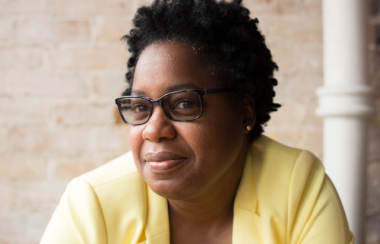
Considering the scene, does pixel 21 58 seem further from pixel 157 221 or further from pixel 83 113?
pixel 157 221

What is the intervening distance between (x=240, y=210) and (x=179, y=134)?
0.43 metres

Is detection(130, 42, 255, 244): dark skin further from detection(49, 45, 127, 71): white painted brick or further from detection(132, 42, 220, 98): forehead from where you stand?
detection(49, 45, 127, 71): white painted brick

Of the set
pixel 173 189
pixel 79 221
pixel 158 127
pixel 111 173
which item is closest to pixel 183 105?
pixel 158 127

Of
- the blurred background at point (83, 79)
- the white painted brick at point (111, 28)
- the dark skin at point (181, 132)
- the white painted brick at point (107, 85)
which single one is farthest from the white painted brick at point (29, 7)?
the dark skin at point (181, 132)

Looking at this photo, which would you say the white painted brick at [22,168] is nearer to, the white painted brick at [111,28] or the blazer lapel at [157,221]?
the white painted brick at [111,28]

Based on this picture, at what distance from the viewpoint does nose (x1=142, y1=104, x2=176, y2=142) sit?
1.09m

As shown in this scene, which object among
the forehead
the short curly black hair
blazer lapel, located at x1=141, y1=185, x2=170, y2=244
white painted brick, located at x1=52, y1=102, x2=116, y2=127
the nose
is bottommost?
blazer lapel, located at x1=141, y1=185, x2=170, y2=244

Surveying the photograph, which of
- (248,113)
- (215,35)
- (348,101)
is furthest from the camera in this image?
(348,101)

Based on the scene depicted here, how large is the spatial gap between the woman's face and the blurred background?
0.84 meters

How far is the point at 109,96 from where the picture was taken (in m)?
1.95

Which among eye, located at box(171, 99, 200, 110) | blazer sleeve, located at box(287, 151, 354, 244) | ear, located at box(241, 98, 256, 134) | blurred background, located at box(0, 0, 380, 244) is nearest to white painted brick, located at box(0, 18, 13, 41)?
blurred background, located at box(0, 0, 380, 244)

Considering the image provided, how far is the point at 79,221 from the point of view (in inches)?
46.5

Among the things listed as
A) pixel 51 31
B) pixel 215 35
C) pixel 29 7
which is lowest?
pixel 215 35

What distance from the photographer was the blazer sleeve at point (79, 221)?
1.16 meters
